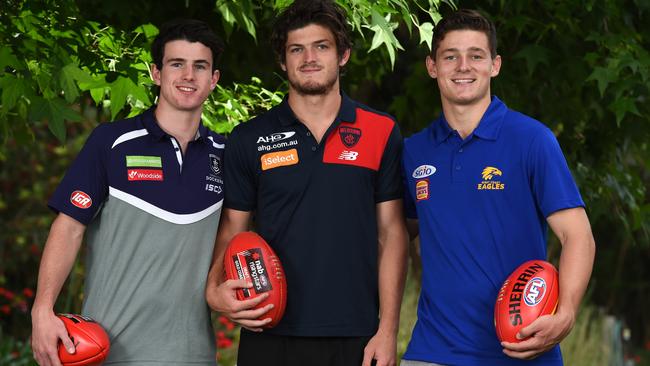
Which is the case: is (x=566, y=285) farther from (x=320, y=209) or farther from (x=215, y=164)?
(x=215, y=164)

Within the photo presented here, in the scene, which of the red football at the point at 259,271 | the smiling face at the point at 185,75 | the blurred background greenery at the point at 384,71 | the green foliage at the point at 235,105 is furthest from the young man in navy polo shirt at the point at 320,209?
the green foliage at the point at 235,105

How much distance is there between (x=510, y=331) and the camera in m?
3.98

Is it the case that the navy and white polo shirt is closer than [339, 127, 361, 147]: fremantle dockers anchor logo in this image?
Yes

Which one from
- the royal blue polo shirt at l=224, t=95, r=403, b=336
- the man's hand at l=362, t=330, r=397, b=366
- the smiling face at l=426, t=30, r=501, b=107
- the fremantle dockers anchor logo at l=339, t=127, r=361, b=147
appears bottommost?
the man's hand at l=362, t=330, r=397, b=366

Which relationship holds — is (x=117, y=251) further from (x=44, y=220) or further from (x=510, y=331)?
(x=44, y=220)

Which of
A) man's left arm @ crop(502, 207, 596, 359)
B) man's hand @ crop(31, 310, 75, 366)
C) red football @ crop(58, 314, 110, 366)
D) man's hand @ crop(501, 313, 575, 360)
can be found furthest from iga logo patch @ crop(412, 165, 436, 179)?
man's hand @ crop(31, 310, 75, 366)

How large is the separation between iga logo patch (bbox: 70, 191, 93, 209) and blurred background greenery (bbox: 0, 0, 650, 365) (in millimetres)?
464

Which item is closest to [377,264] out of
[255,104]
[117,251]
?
[117,251]

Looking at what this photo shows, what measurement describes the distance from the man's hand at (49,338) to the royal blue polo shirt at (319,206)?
0.85 metres

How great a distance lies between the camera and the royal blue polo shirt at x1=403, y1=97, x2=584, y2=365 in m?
4.16

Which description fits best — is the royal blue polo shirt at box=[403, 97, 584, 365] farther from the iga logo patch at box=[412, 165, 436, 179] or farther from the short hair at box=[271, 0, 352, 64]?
the short hair at box=[271, 0, 352, 64]

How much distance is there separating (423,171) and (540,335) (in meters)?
0.88

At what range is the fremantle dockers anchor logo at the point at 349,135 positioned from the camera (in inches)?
180

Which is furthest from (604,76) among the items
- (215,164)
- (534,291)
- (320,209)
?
(215,164)
